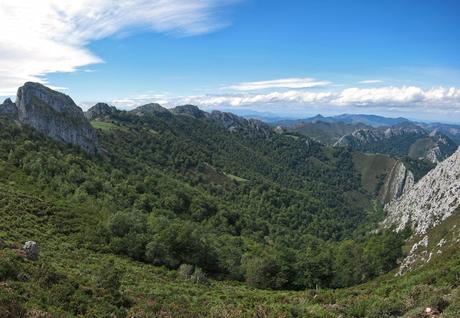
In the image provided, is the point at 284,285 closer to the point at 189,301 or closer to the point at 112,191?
the point at 189,301

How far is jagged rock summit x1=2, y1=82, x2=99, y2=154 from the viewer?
17675 centimetres

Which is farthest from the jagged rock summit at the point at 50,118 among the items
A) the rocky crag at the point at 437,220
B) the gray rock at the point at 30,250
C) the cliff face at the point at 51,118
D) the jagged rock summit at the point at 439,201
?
the gray rock at the point at 30,250

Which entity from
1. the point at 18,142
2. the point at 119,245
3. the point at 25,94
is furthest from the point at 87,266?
the point at 25,94

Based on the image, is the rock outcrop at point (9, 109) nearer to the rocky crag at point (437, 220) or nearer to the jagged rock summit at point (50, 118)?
the jagged rock summit at point (50, 118)

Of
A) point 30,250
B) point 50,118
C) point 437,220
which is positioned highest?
point 50,118

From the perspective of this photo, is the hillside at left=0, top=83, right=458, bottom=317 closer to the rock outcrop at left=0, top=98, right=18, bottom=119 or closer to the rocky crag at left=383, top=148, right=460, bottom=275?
the rocky crag at left=383, top=148, right=460, bottom=275

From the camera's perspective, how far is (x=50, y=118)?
178 metres

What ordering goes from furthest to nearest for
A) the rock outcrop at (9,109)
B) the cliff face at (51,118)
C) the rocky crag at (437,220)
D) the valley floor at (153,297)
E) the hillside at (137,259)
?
the rock outcrop at (9,109) → the cliff face at (51,118) → the rocky crag at (437,220) → the hillside at (137,259) → the valley floor at (153,297)

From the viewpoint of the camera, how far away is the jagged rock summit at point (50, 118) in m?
177

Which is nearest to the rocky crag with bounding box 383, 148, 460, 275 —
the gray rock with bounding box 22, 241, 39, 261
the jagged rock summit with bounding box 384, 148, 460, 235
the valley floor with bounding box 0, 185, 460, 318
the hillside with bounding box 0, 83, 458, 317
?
the jagged rock summit with bounding box 384, 148, 460, 235

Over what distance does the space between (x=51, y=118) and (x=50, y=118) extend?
42 cm

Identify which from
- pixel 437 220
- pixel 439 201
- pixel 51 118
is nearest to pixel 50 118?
pixel 51 118

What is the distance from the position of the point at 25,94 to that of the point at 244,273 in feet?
520

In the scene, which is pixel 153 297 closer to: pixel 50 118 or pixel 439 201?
pixel 439 201
